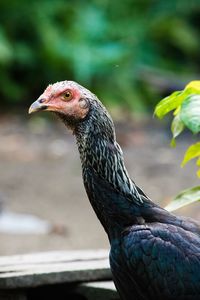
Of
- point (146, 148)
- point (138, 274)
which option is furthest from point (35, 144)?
point (138, 274)

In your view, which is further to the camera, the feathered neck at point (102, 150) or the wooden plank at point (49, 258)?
the wooden plank at point (49, 258)

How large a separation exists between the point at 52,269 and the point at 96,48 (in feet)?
28.0

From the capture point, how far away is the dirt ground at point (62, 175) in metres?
7.70

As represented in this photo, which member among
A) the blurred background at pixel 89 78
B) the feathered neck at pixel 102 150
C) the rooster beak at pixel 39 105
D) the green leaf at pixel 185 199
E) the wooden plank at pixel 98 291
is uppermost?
the blurred background at pixel 89 78

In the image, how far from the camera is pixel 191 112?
3867 millimetres

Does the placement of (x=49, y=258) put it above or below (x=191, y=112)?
below

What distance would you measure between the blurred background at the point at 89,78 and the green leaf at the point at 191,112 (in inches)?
184

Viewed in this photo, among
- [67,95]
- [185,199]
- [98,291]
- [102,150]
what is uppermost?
[67,95]

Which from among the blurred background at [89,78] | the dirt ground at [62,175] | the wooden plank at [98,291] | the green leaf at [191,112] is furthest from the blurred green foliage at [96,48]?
the green leaf at [191,112]

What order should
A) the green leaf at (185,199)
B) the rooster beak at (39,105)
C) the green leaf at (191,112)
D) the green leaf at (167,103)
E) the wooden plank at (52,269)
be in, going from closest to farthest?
1. the green leaf at (191,112)
2. the green leaf at (167,103)
3. the rooster beak at (39,105)
4. the green leaf at (185,199)
5. the wooden plank at (52,269)

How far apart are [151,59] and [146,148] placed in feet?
9.70

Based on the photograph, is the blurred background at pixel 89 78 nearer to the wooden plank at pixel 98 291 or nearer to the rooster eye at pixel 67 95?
the wooden plank at pixel 98 291

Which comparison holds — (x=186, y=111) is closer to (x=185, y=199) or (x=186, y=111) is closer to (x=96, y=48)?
(x=185, y=199)

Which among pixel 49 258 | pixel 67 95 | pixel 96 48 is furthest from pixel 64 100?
pixel 96 48
